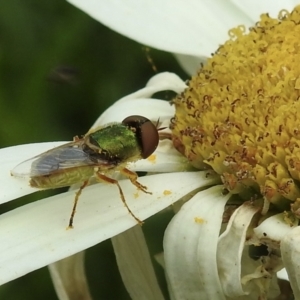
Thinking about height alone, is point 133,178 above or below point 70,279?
above

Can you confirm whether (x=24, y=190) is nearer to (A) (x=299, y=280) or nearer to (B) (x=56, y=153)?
(B) (x=56, y=153)

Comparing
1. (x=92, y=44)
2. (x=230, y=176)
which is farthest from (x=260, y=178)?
(x=92, y=44)

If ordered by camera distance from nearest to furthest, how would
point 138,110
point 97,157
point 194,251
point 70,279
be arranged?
point 194,251 → point 97,157 → point 70,279 → point 138,110

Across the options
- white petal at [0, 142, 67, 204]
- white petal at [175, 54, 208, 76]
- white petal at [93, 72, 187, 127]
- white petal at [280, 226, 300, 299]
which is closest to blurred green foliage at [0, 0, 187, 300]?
white petal at [175, 54, 208, 76]

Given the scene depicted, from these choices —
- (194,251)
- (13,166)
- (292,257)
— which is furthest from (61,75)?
(292,257)

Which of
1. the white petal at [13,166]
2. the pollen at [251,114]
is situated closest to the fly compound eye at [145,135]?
the pollen at [251,114]

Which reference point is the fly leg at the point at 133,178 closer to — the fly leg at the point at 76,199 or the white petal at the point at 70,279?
the fly leg at the point at 76,199

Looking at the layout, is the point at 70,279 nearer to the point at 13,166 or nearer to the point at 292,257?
the point at 13,166

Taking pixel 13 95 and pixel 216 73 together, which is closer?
pixel 216 73
